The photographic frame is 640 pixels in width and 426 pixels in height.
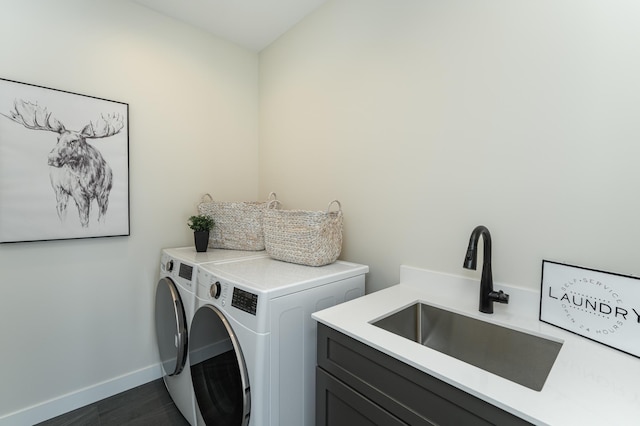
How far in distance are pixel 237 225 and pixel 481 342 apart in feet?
5.07

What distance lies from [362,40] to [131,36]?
153 cm

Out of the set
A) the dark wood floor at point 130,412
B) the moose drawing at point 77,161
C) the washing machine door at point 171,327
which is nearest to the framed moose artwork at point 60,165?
the moose drawing at point 77,161

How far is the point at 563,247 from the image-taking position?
0.99m

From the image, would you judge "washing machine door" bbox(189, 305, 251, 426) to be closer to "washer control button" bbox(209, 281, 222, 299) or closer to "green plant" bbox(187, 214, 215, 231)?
"washer control button" bbox(209, 281, 222, 299)

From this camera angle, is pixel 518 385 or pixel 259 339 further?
pixel 259 339

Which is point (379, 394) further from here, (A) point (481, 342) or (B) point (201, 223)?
(B) point (201, 223)

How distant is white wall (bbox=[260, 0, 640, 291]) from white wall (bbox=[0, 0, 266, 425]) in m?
0.84

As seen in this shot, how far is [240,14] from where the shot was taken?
1988 millimetres

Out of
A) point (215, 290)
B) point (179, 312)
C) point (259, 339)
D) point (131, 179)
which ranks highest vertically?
point (131, 179)

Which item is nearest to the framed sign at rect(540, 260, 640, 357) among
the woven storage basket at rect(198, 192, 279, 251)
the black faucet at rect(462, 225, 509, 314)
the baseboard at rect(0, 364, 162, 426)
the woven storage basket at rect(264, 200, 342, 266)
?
the black faucet at rect(462, 225, 509, 314)

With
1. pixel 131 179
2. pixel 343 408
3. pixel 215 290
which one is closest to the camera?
pixel 343 408

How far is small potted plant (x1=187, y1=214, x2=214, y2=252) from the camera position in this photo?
1.91 meters

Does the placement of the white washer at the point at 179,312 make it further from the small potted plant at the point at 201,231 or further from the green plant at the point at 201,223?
the green plant at the point at 201,223

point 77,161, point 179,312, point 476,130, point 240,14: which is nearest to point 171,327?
point 179,312
